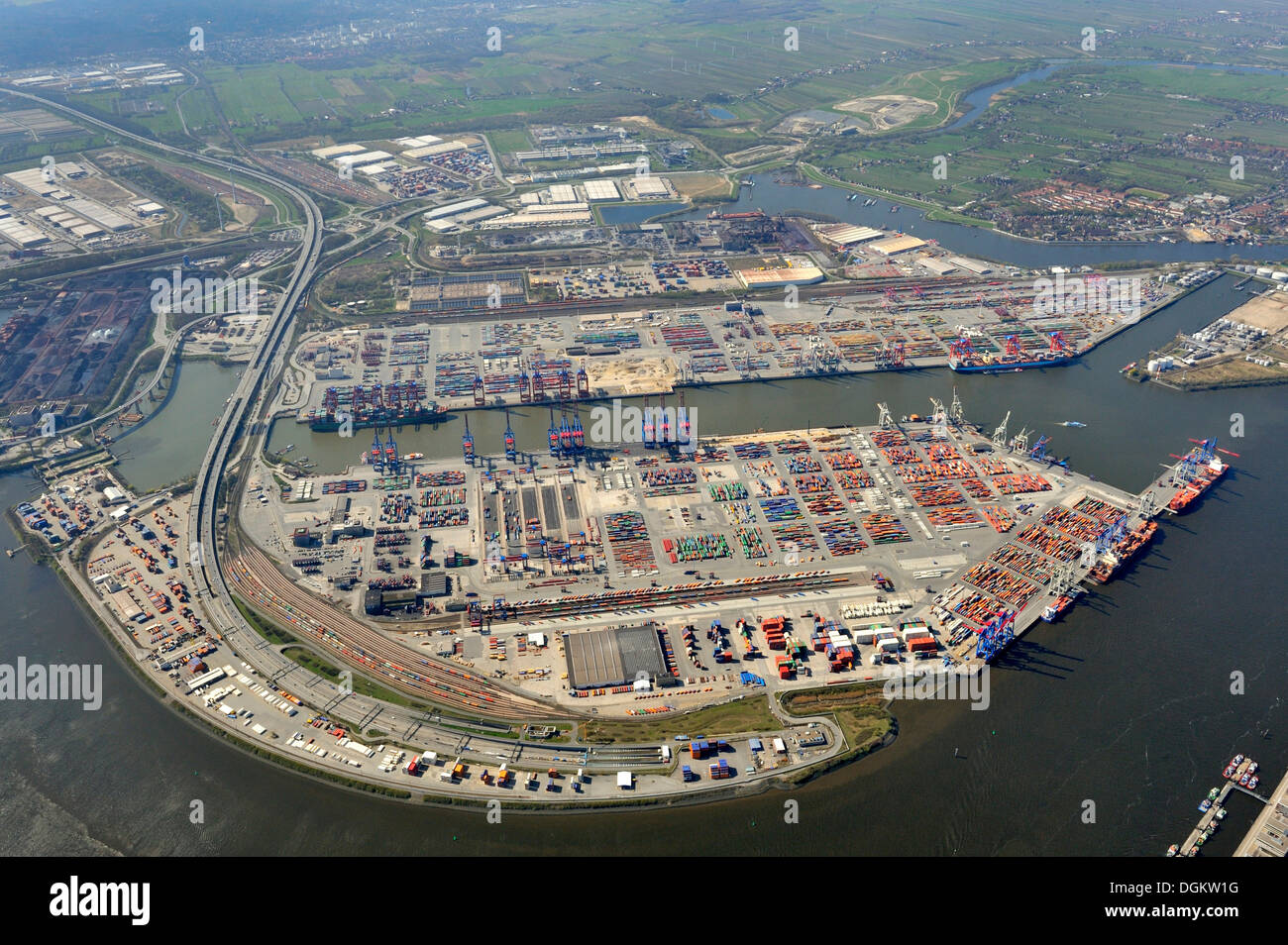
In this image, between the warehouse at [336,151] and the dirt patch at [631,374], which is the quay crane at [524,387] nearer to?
the dirt patch at [631,374]

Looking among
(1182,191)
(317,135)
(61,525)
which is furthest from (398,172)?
(1182,191)

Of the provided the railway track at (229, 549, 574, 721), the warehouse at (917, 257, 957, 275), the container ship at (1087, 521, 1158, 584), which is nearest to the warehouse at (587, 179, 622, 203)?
the warehouse at (917, 257, 957, 275)

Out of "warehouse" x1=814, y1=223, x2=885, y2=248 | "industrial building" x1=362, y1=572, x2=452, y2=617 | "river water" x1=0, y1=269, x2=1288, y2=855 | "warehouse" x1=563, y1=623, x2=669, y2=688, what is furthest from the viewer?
"warehouse" x1=814, y1=223, x2=885, y2=248

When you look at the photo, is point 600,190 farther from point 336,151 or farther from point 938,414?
point 938,414

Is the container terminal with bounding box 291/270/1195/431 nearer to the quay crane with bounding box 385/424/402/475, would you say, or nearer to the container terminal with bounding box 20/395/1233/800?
the quay crane with bounding box 385/424/402/475

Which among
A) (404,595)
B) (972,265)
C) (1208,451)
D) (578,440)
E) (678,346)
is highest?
(972,265)

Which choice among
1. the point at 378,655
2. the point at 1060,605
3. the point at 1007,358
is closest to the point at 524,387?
the point at 378,655
